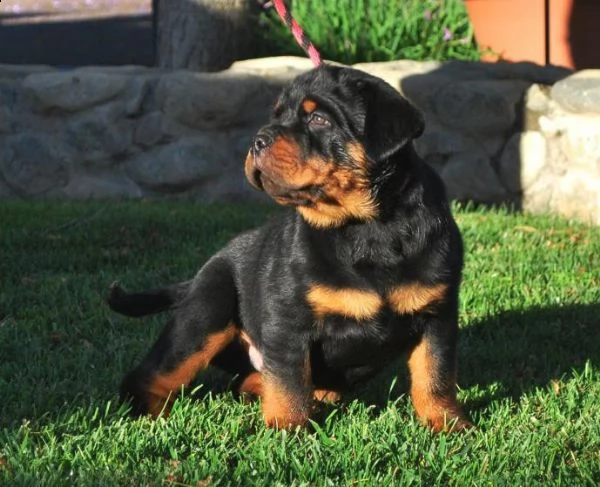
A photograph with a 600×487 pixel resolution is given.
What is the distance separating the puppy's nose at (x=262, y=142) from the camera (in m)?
3.70

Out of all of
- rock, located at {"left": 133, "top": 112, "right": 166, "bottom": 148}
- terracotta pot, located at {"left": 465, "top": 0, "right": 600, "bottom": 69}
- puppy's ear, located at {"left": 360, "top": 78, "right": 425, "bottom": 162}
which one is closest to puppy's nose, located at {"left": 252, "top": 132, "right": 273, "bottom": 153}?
puppy's ear, located at {"left": 360, "top": 78, "right": 425, "bottom": 162}

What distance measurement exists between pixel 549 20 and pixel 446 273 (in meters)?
5.22

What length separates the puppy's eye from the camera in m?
3.73

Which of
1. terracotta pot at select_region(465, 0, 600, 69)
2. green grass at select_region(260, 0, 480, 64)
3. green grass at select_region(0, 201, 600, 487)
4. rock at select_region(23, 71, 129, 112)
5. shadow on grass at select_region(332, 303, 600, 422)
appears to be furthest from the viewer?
green grass at select_region(260, 0, 480, 64)

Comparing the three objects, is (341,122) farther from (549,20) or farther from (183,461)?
(549,20)

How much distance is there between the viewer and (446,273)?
3.69 m

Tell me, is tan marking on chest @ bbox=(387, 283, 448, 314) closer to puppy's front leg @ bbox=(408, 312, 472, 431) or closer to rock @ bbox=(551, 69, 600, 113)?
puppy's front leg @ bbox=(408, 312, 472, 431)

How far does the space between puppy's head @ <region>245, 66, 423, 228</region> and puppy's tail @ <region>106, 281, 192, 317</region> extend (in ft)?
2.42

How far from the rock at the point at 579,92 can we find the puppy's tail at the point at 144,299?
401 centimetres

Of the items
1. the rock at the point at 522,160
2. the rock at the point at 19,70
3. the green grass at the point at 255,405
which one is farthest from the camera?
the rock at the point at 19,70

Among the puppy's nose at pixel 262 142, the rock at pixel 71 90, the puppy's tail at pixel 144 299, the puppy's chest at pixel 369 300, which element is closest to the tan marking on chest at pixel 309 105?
the puppy's nose at pixel 262 142

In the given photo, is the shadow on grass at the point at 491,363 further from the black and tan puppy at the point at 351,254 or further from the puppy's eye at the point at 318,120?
the puppy's eye at the point at 318,120

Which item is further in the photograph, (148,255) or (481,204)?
(481,204)

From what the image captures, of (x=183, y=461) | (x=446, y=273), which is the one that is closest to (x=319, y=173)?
(x=446, y=273)
